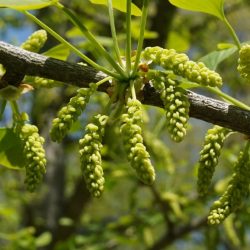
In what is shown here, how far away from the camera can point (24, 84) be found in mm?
1271

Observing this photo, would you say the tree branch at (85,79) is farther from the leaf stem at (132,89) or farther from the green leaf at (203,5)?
the green leaf at (203,5)

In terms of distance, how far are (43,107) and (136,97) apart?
3398 mm

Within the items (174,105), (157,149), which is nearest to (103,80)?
(174,105)

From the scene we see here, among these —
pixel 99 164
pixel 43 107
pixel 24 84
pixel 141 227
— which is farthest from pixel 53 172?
pixel 99 164

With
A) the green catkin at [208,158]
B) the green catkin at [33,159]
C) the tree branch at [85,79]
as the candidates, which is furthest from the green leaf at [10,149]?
the green catkin at [208,158]

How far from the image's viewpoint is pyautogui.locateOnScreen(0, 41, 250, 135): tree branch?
1.12 metres

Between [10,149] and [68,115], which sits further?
[10,149]

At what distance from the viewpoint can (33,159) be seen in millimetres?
1093

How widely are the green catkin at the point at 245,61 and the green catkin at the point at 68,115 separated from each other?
1.01 feet

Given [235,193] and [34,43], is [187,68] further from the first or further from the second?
[34,43]

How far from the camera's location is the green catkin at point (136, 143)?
3.08ft

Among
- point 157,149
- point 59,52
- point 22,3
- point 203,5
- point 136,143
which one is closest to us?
point 136,143

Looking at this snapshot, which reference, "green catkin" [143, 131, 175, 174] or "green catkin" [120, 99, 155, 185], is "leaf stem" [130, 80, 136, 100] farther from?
"green catkin" [143, 131, 175, 174]

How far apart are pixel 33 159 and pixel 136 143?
0.23m
